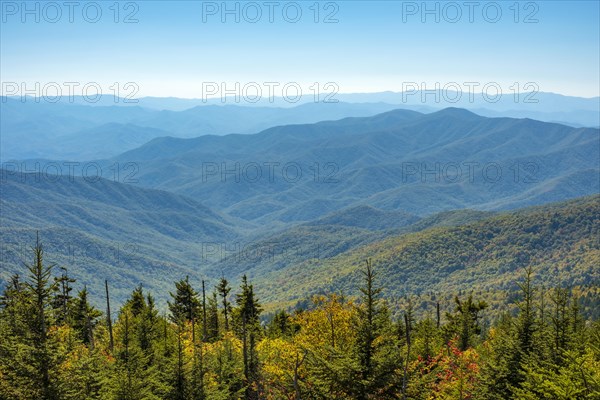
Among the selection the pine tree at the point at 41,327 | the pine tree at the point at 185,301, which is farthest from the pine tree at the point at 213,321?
the pine tree at the point at 41,327

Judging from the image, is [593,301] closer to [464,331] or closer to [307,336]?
[464,331]

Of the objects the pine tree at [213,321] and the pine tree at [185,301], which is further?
the pine tree at [185,301]

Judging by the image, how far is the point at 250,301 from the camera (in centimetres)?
8019

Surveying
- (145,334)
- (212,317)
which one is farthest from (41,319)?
(212,317)

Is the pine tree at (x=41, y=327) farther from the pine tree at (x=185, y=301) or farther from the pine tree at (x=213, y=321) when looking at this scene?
the pine tree at (x=185, y=301)

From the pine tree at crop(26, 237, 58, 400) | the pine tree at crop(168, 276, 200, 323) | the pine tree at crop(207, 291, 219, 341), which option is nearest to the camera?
the pine tree at crop(26, 237, 58, 400)

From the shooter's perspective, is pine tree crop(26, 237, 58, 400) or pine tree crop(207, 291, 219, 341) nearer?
pine tree crop(26, 237, 58, 400)

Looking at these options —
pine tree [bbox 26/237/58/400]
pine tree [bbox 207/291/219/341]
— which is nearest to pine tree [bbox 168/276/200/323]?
pine tree [bbox 207/291/219/341]

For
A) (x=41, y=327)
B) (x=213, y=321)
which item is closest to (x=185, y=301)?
(x=213, y=321)

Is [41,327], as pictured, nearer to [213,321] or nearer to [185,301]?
[213,321]

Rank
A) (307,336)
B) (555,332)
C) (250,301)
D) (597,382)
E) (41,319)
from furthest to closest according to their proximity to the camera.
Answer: (250,301) < (307,336) < (555,332) < (41,319) < (597,382)

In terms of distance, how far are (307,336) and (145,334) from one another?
26.7m

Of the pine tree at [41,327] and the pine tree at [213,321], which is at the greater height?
the pine tree at [41,327]

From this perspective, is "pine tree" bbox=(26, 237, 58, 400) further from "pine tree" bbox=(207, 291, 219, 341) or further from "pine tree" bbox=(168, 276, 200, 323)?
"pine tree" bbox=(168, 276, 200, 323)
